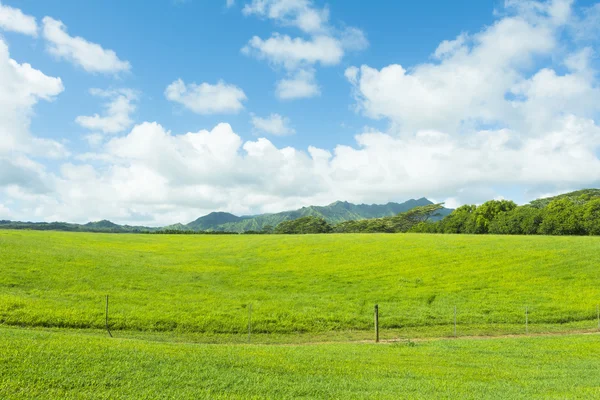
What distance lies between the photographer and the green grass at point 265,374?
9.65 metres

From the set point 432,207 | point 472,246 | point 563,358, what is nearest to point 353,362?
point 563,358

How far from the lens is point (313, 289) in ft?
127

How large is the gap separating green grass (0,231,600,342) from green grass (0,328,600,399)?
11250 mm

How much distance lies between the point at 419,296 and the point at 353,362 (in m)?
23.0

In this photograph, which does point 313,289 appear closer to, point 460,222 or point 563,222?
point 563,222

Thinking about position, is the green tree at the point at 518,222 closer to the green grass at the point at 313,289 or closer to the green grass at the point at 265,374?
the green grass at the point at 313,289

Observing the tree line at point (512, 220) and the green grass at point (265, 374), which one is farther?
the tree line at point (512, 220)

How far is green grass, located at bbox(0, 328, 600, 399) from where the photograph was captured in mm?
9648

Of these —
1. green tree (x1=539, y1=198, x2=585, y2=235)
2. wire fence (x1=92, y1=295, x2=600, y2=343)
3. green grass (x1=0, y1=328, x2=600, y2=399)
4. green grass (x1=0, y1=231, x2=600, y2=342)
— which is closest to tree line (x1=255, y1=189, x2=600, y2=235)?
green tree (x1=539, y1=198, x2=585, y2=235)

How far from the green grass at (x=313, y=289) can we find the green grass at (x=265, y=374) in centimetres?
1125

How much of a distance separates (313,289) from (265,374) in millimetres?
27281

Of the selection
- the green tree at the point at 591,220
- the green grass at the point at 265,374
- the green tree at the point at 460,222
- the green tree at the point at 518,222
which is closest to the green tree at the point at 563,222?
the green tree at the point at 591,220

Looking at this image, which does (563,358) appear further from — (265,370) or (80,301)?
(80,301)

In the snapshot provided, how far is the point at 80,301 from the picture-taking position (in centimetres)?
2980
